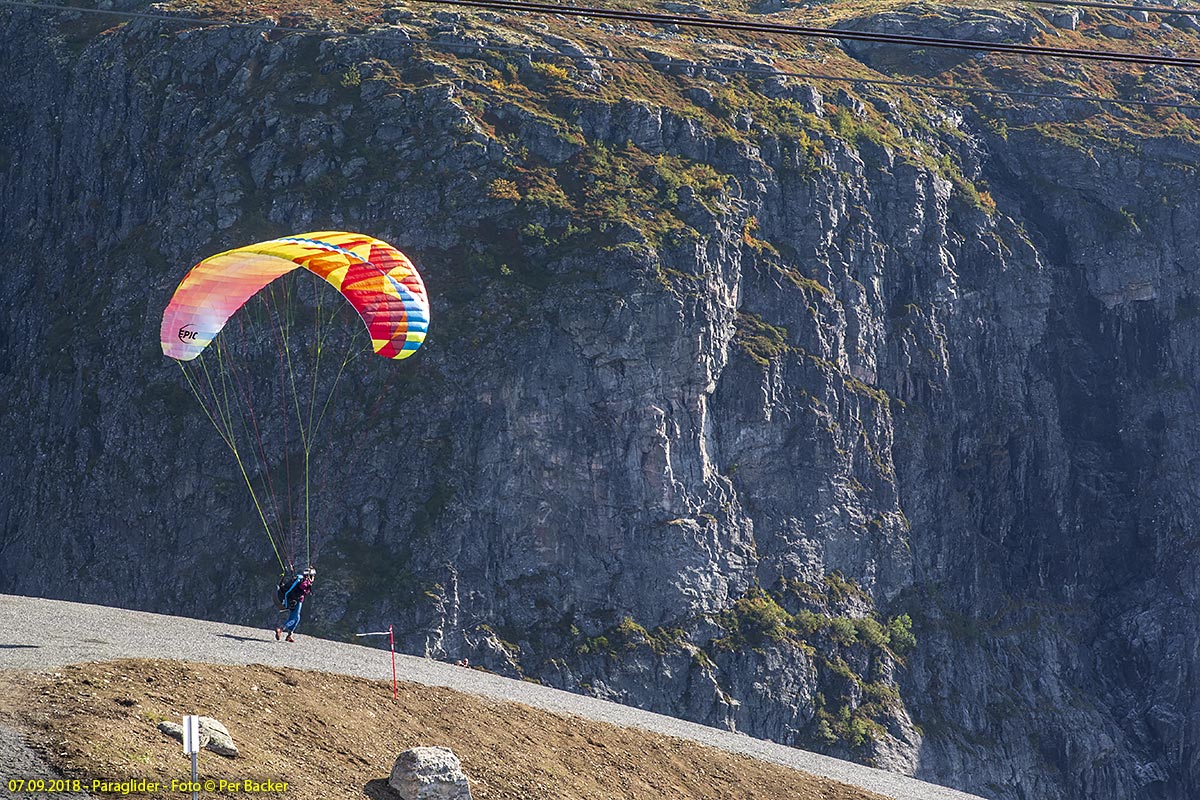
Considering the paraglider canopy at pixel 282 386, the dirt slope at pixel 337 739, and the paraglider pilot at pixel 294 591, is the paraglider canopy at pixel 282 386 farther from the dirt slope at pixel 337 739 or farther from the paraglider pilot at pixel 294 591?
the dirt slope at pixel 337 739

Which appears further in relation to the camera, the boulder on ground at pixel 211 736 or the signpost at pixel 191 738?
the boulder on ground at pixel 211 736

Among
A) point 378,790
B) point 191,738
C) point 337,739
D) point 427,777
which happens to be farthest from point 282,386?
point 191,738

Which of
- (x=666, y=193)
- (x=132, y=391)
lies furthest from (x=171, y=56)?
(x=666, y=193)

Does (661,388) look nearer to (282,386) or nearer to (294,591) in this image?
(282,386)

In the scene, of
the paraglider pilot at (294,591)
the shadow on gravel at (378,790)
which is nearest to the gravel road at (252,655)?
the paraglider pilot at (294,591)

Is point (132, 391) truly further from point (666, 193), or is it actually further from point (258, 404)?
A: point (666, 193)

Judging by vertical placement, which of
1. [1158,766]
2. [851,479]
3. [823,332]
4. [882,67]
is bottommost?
[1158,766]
